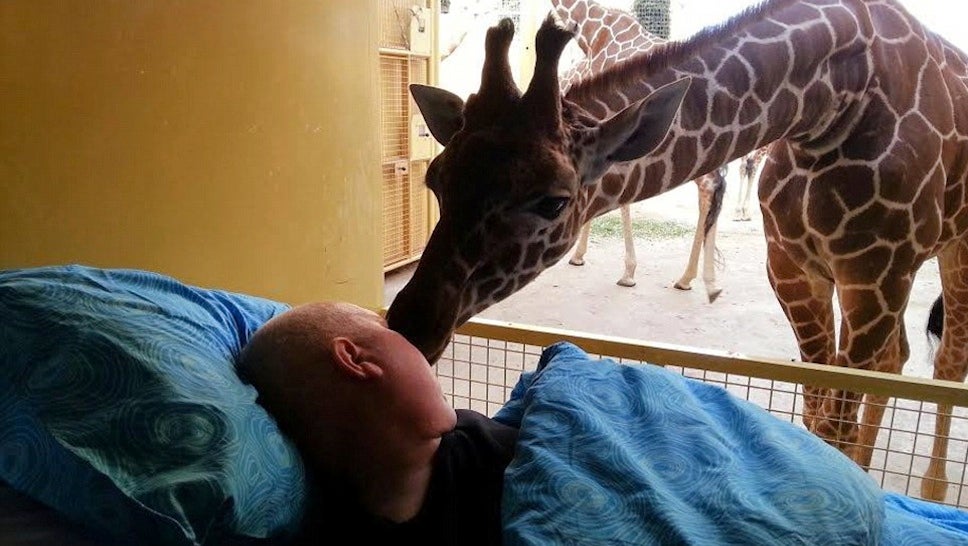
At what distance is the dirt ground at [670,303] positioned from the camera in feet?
9.84

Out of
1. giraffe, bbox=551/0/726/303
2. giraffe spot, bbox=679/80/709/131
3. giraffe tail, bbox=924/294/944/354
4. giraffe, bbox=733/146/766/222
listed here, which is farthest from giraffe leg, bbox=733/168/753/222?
giraffe spot, bbox=679/80/709/131

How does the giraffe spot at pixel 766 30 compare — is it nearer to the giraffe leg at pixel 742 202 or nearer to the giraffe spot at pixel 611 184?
the giraffe spot at pixel 611 184

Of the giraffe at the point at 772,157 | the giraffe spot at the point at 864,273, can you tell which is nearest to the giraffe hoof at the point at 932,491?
the giraffe at the point at 772,157

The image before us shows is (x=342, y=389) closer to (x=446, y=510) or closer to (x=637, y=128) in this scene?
(x=446, y=510)

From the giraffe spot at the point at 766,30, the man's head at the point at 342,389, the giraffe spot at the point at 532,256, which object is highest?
the giraffe spot at the point at 766,30

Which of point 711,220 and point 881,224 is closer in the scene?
point 881,224

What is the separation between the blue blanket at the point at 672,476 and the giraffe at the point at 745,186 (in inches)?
165

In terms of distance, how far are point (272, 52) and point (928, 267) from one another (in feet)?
14.3

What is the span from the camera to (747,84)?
1.28 meters

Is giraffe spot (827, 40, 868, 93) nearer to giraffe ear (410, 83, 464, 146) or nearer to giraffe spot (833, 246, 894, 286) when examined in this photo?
giraffe spot (833, 246, 894, 286)

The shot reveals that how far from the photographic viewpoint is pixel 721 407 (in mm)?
772

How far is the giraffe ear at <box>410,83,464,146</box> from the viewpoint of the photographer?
3.85ft

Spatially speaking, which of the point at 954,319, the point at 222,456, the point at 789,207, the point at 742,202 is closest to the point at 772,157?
the point at 789,207

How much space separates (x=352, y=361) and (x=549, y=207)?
44cm
